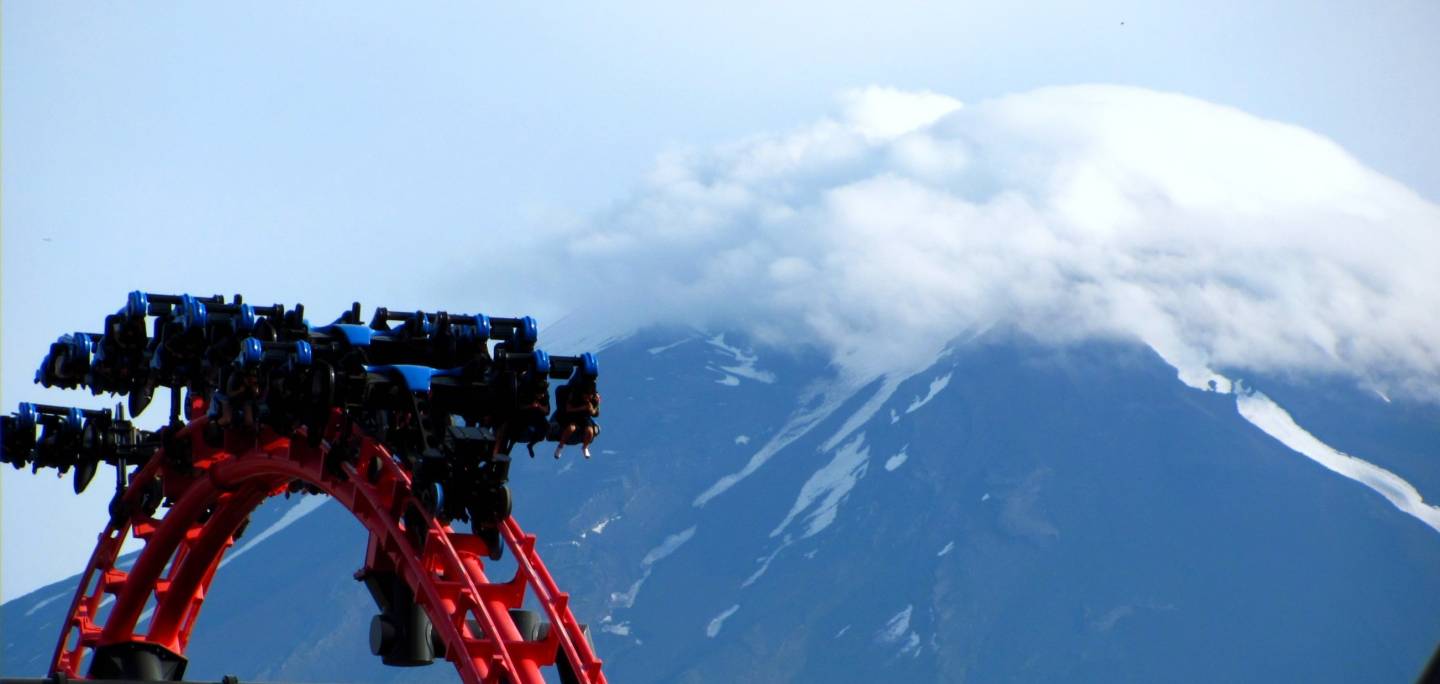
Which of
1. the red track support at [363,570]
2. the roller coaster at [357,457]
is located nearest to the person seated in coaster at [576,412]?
the roller coaster at [357,457]

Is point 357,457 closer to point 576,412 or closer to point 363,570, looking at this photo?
point 363,570

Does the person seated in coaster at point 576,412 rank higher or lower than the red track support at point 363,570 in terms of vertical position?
higher

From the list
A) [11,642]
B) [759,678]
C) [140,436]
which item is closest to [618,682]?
[759,678]

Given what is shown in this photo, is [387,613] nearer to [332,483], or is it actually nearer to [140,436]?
[332,483]

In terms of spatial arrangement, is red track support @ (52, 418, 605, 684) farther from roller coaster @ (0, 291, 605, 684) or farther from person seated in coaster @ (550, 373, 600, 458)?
person seated in coaster @ (550, 373, 600, 458)

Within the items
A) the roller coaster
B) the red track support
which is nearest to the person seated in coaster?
the roller coaster

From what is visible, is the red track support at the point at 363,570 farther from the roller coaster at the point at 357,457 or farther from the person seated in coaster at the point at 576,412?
the person seated in coaster at the point at 576,412

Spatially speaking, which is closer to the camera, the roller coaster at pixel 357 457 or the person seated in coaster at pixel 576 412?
the roller coaster at pixel 357 457
